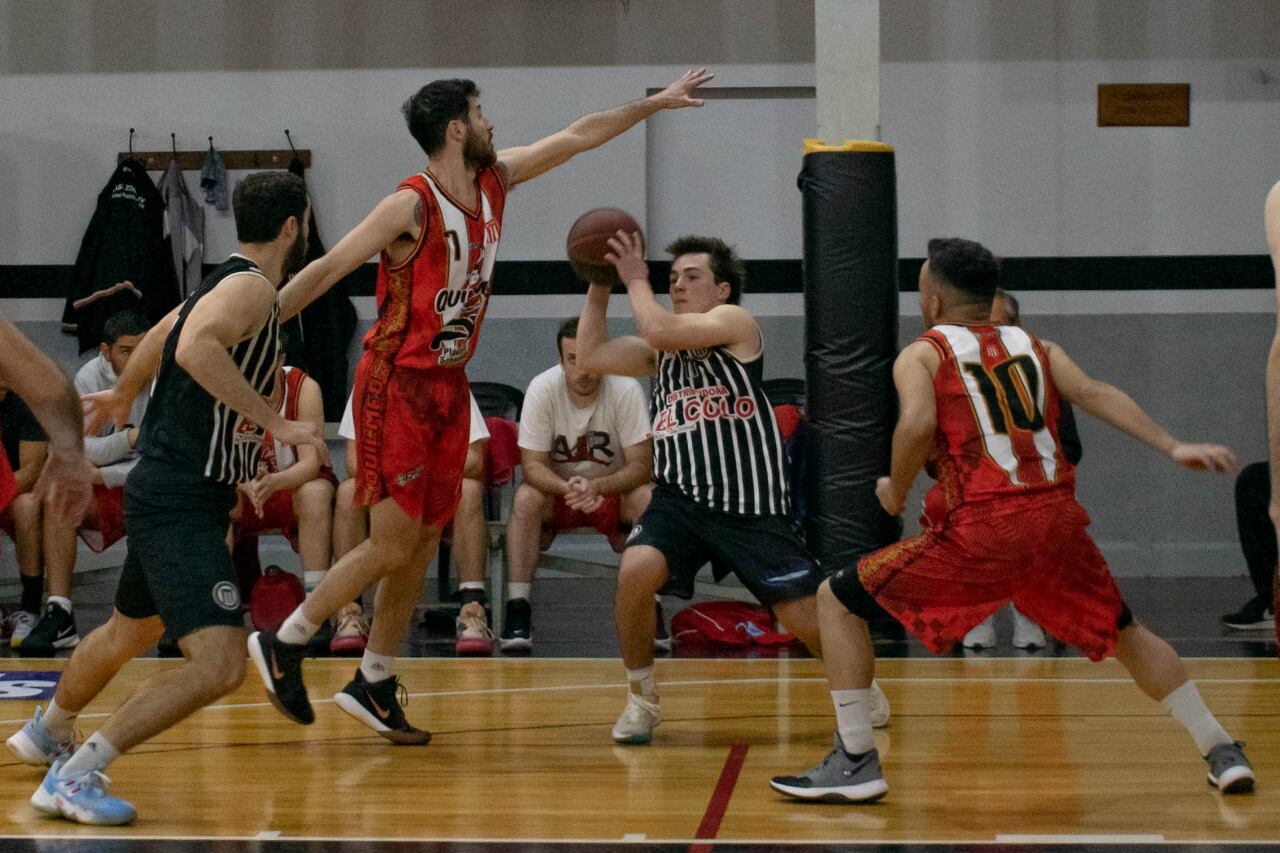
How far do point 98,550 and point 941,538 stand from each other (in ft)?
16.3

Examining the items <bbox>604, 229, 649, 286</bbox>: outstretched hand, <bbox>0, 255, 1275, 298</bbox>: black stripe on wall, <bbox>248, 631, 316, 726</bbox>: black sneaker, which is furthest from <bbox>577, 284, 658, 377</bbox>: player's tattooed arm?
<bbox>0, 255, 1275, 298</bbox>: black stripe on wall

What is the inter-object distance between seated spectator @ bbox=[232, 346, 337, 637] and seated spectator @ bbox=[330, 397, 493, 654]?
0.09 meters

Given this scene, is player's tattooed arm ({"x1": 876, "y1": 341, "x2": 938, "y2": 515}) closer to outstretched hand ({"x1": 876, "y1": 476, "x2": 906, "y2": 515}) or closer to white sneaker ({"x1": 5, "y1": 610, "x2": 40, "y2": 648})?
outstretched hand ({"x1": 876, "y1": 476, "x2": 906, "y2": 515})

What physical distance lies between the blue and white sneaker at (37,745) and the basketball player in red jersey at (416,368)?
0.77 metres

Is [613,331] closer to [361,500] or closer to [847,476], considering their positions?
[847,476]

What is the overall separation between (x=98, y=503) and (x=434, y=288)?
330 cm

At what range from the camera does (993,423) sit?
4094mm

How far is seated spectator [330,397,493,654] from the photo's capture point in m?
7.01

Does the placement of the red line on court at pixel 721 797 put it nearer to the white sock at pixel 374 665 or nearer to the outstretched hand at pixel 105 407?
the white sock at pixel 374 665

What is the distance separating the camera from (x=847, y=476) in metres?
7.14

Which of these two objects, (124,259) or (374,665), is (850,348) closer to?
(374,665)

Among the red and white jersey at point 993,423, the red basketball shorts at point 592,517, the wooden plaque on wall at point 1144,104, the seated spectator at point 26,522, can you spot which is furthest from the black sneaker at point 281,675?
the wooden plaque on wall at point 1144,104

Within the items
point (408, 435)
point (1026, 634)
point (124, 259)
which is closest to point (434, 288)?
point (408, 435)

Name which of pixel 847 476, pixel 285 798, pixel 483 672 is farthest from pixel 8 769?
pixel 847 476
